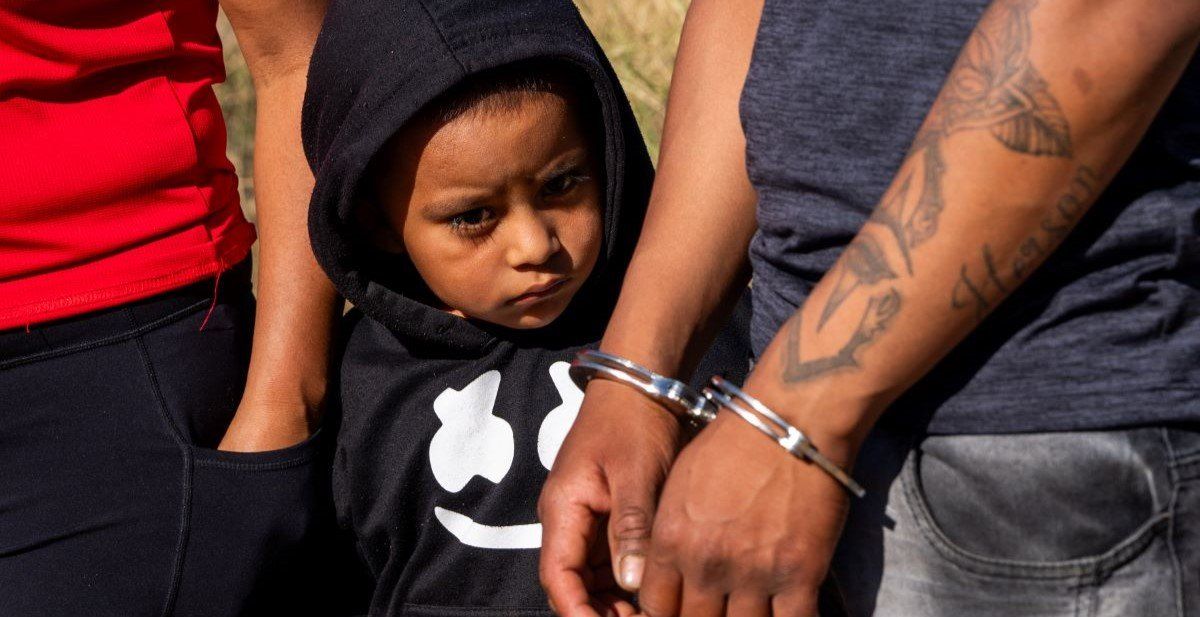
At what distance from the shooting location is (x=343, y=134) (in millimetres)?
2146

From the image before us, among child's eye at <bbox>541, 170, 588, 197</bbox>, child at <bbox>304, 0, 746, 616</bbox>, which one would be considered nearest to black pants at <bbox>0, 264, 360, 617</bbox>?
child at <bbox>304, 0, 746, 616</bbox>

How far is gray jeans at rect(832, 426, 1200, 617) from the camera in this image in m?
1.21

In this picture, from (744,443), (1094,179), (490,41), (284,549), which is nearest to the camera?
(1094,179)

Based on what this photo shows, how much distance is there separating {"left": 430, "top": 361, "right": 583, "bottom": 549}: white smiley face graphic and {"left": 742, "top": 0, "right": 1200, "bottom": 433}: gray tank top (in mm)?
954

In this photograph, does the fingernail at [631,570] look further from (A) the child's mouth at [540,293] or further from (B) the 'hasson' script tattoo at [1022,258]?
(A) the child's mouth at [540,293]

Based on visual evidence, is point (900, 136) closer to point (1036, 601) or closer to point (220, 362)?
point (1036, 601)

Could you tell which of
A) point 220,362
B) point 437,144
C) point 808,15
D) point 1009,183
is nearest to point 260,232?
point 220,362

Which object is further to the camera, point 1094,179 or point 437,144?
point 437,144

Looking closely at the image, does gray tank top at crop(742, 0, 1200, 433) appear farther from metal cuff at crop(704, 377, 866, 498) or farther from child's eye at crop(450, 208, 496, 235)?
child's eye at crop(450, 208, 496, 235)

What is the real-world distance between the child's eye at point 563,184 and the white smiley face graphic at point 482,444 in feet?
1.09

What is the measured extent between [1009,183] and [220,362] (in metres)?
1.60

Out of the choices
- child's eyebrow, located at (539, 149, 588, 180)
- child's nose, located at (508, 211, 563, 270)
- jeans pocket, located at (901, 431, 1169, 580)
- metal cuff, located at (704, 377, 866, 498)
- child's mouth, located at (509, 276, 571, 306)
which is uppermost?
metal cuff, located at (704, 377, 866, 498)

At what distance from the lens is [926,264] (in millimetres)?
1192

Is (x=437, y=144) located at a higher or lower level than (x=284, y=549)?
higher
